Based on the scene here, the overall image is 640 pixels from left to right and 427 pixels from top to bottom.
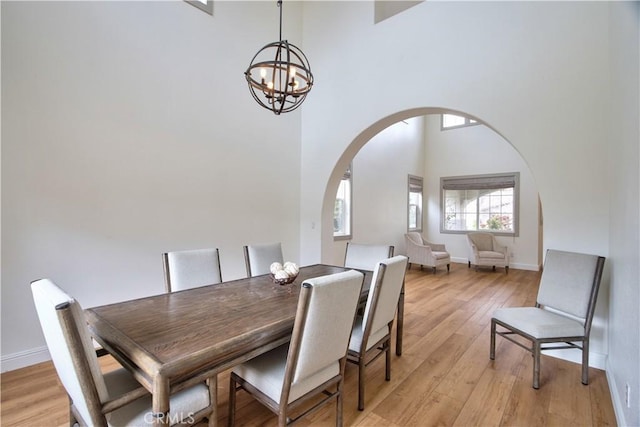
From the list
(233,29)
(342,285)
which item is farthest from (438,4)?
(342,285)

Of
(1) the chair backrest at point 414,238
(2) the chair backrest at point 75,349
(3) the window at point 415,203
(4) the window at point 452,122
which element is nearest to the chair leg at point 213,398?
(2) the chair backrest at point 75,349

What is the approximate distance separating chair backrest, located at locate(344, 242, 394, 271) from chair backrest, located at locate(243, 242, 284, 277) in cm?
76

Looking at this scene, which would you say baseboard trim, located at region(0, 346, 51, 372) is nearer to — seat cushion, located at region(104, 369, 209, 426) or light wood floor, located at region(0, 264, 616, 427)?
light wood floor, located at region(0, 264, 616, 427)

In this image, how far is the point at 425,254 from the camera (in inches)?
246

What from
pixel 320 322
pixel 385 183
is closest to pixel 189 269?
pixel 320 322

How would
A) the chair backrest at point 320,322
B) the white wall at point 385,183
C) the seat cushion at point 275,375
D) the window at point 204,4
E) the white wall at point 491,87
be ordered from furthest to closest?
the white wall at point 385,183 → the window at point 204,4 → the white wall at point 491,87 → the seat cushion at point 275,375 → the chair backrest at point 320,322

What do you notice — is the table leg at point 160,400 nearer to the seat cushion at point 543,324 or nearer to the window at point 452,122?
the seat cushion at point 543,324

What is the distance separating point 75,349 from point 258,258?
70.6 inches

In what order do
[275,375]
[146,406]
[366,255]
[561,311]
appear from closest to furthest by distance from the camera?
[146,406], [275,375], [561,311], [366,255]

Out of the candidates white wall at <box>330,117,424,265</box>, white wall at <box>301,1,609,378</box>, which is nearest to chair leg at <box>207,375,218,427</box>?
white wall at <box>301,1,609,378</box>

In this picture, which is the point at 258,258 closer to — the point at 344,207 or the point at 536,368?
the point at 536,368

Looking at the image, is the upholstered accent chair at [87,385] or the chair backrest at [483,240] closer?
the upholstered accent chair at [87,385]

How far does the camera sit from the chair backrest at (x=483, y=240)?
6.73 m

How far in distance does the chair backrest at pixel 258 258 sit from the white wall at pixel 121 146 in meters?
0.94
